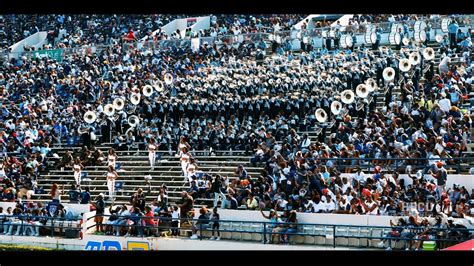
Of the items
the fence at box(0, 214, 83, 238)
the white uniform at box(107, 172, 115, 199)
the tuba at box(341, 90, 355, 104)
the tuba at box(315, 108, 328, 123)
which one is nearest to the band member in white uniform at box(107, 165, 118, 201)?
the white uniform at box(107, 172, 115, 199)

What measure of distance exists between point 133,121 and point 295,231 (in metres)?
8.65

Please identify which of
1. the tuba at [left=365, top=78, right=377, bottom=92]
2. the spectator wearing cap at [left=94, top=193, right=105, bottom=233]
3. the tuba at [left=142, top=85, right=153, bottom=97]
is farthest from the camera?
the tuba at [left=142, top=85, right=153, bottom=97]

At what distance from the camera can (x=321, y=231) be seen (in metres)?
14.1

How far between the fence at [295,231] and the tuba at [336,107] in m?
4.74

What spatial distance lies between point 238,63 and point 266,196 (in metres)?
9.86

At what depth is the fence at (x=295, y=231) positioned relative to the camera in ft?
40.9

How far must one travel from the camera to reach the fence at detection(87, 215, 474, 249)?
40.9ft

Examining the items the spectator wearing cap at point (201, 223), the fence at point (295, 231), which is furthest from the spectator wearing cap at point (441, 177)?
the spectator wearing cap at point (201, 223)

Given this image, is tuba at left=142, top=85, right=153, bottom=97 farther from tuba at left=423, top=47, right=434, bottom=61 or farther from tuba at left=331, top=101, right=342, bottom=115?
tuba at left=423, top=47, right=434, bottom=61

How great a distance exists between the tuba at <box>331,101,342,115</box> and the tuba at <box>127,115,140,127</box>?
5.31 m
